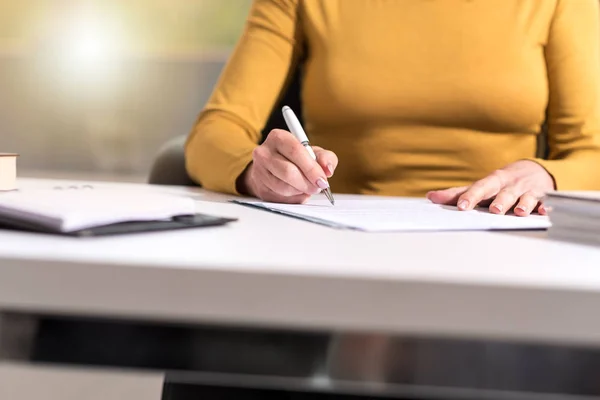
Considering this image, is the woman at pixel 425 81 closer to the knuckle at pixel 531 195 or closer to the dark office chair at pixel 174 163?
the dark office chair at pixel 174 163

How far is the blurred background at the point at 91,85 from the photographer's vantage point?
2137 mm

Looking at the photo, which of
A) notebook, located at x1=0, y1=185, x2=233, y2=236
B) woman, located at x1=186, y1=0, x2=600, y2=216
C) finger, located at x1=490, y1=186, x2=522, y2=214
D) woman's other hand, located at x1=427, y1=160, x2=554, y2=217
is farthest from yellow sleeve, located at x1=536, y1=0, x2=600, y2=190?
notebook, located at x1=0, y1=185, x2=233, y2=236

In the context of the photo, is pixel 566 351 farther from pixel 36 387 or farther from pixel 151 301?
pixel 36 387

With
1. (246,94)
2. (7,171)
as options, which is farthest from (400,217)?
(246,94)

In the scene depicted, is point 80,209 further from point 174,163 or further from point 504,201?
point 174,163

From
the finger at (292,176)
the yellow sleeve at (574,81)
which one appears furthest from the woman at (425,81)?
the finger at (292,176)

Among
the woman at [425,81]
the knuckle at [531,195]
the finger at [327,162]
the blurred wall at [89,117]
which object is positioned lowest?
the blurred wall at [89,117]

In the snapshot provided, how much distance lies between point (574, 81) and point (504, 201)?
1.86ft

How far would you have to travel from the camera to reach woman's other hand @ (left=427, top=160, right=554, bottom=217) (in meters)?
0.76

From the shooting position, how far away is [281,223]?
59 centimetres

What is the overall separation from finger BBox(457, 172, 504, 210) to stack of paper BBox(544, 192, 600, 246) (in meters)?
0.19

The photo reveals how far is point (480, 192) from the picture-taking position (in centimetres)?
80

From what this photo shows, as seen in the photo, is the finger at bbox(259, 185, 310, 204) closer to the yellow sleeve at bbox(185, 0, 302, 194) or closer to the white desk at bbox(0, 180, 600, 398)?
the yellow sleeve at bbox(185, 0, 302, 194)

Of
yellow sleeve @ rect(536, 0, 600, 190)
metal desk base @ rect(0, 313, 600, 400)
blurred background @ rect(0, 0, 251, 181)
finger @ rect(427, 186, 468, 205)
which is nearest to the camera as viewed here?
metal desk base @ rect(0, 313, 600, 400)
